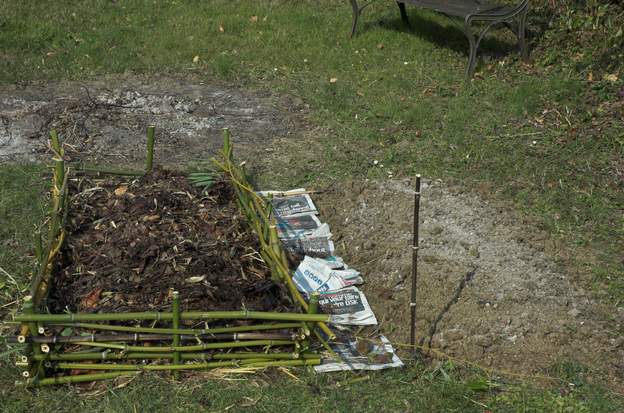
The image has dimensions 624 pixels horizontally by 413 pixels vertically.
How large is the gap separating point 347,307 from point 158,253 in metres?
1.03

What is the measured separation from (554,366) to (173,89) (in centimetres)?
444

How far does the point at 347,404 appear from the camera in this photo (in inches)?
127

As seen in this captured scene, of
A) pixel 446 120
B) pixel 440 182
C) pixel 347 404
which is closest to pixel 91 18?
pixel 446 120

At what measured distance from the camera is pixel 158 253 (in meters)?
3.75

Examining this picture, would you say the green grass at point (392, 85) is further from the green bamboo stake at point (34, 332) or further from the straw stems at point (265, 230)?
the green bamboo stake at point (34, 332)

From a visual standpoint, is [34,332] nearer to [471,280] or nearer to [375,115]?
[471,280]

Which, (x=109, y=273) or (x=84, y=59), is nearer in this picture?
(x=109, y=273)

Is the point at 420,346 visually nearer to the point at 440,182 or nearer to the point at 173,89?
the point at 440,182

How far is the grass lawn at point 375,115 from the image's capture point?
3.29 meters

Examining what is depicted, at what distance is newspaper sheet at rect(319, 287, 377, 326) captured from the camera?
3.81m

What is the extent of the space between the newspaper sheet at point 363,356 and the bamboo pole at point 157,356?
11 cm

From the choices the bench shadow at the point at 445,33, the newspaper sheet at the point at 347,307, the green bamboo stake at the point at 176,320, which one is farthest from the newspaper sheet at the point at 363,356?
the bench shadow at the point at 445,33

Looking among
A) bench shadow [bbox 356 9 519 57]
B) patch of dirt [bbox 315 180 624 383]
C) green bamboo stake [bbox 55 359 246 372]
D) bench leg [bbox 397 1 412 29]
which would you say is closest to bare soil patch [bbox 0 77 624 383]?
patch of dirt [bbox 315 180 624 383]

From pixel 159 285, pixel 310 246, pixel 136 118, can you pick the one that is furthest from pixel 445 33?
→ pixel 159 285
